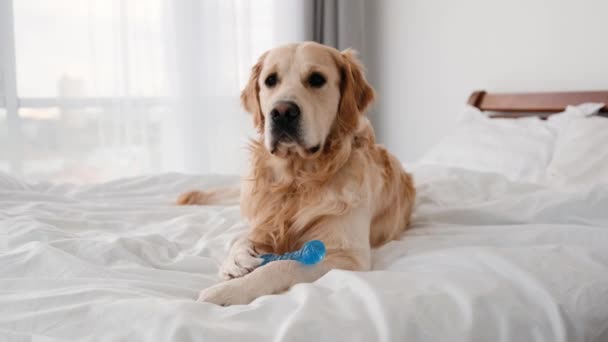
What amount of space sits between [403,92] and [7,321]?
345 cm

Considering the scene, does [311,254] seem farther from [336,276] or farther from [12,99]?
[12,99]

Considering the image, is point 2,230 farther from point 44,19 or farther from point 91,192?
point 44,19

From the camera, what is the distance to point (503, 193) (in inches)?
76.5

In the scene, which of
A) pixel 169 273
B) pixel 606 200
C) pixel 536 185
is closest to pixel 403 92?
pixel 536 185

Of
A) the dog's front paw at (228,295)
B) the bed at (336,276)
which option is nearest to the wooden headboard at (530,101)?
the bed at (336,276)

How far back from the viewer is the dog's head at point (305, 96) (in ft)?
4.65

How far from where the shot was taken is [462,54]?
3.36 meters

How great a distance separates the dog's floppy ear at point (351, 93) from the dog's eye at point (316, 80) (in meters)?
0.11

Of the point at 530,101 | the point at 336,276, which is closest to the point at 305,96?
the point at 336,276

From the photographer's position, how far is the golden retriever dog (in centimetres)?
138

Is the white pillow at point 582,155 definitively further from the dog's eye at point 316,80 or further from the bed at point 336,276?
the dog's eye at point 316,80

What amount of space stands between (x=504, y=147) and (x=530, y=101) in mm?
509

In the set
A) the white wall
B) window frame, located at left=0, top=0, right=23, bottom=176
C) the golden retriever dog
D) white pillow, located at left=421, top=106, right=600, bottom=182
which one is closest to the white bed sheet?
the golden retriever dog

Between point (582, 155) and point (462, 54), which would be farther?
point (462, 54)
